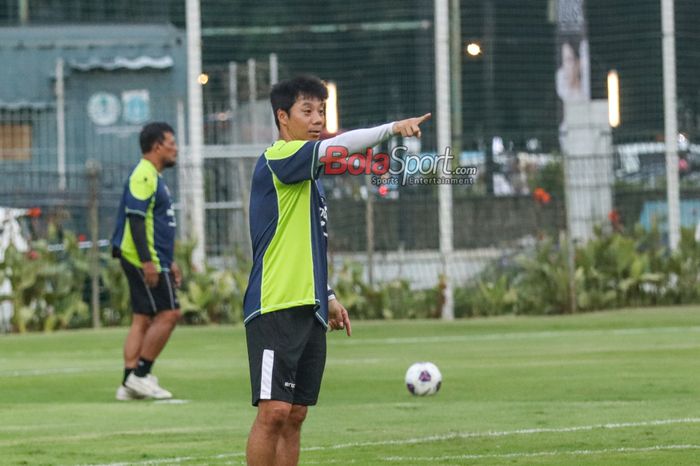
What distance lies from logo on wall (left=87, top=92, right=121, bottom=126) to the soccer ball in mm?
12773

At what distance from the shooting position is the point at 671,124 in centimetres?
2334

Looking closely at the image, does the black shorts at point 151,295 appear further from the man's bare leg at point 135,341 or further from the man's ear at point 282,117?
the man's ear at point 282,117

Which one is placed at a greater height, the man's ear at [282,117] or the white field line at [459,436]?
the man's ear at [282,117]

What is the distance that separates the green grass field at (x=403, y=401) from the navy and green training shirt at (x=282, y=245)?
1.93 meters

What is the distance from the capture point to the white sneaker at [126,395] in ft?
42.1

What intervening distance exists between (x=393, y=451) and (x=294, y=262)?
7.80 feet

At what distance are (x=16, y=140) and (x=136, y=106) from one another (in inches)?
73.4

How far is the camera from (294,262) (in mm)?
7508

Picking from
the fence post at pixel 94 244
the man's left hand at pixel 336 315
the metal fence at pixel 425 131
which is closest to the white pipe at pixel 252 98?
the metal fence at pixel 425 131

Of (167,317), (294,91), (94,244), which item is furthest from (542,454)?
(94,244)

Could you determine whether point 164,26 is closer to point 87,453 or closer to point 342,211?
point 342,211

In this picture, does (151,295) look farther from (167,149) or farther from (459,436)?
(459,436)

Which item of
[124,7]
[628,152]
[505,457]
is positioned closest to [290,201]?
[505,457]

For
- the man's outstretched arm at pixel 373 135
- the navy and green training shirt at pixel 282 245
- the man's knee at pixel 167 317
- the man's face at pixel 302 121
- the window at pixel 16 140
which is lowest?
the man's knee at pixel 167 317
